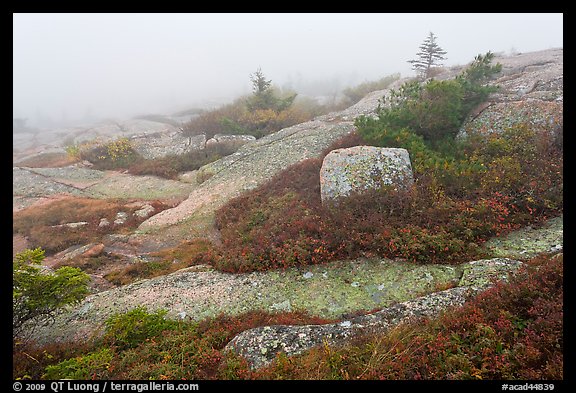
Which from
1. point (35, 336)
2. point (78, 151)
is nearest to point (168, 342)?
point (35, 336)

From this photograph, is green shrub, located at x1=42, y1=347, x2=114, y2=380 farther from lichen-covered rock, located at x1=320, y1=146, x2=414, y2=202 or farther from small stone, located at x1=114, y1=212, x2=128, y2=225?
small stone, located at x1=114, y1=212, x2=128, y2=225

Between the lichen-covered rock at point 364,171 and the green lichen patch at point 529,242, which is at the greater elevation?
the lichen-covered rock at point 364,171

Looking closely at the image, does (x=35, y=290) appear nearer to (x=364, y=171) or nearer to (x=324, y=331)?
(x=324, y=331)

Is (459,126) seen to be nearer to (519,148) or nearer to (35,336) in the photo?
(519,148)

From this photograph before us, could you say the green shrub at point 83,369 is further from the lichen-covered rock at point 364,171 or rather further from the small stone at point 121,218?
the small stone at point 121,218

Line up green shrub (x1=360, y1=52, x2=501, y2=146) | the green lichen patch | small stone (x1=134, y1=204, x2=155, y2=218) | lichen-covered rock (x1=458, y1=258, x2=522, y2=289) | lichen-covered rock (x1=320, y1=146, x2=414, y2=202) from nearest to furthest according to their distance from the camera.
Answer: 1. lichen-covered rock (x1=458, y1=258, x2=522, y2=289)
2. the green lichen patch
3. lichen-covered rock (x1=320, y1=146, x2=414, y2=202)
4. green shrub (x1=360, y1=52, x2=501, y2=146)
5. small stone (x1=134, y1=204, x2=155, y2=218)

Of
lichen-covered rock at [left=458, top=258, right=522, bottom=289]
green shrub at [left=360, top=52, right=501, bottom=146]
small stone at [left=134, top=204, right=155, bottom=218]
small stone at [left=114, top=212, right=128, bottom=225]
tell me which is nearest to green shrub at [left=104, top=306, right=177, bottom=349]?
lichen-covered rock at [left=458, top=258, right=522, bottom=289]

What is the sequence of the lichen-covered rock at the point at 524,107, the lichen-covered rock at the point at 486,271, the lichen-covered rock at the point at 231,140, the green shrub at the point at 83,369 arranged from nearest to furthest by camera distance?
the green shrub at the point at 83,369 < the lichen-covered rock at the point at 486,271 < the lichen-covered rock at the point at 524,107 < the lichen-covered rock at the point at 231,140

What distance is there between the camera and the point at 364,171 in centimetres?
1500

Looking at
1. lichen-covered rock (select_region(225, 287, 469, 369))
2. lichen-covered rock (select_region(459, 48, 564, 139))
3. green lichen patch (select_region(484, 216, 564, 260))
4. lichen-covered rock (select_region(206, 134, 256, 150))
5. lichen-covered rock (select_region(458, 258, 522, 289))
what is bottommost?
lichen-covered rock (select_region(225, 287, 469, 369))

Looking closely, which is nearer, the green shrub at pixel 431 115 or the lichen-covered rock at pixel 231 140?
the green shrub at pixel 431 115

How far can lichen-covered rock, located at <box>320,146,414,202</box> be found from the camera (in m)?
14.6

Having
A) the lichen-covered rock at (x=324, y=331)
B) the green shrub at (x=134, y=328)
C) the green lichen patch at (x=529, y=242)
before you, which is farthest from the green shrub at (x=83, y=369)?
the green lichen patch at (x=529, y=242)

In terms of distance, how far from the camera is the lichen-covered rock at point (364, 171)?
14.6 metres
